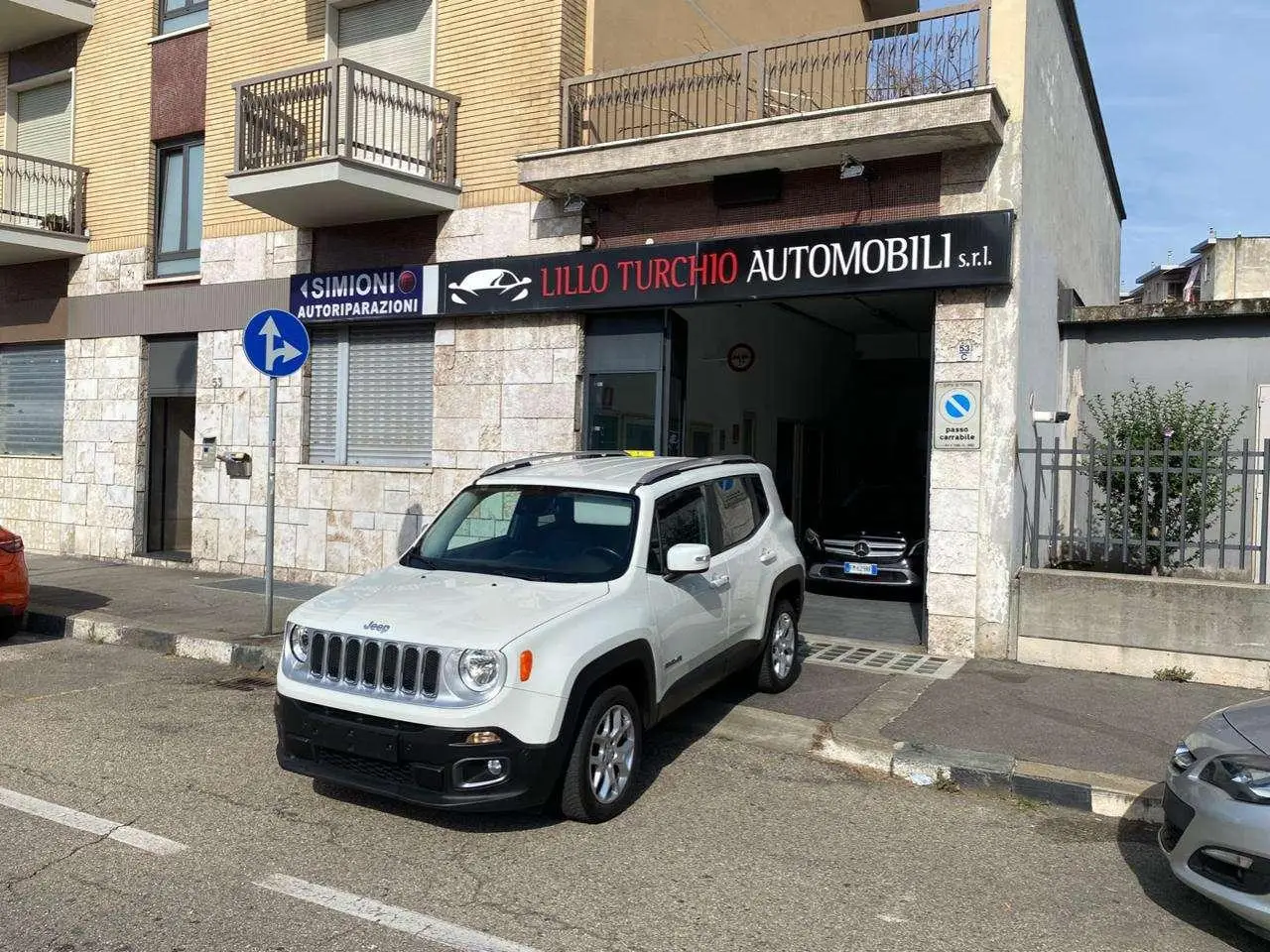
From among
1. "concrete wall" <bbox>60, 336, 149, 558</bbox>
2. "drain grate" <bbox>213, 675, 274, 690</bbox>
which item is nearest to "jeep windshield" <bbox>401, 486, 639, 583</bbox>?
"drain grate" <bbox>213, 675, 274, 690</bbox>

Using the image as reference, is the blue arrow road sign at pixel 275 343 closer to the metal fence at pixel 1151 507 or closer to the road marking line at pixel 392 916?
the road marking line at pixel 392 916

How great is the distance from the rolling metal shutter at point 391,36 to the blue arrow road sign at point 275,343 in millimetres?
4299

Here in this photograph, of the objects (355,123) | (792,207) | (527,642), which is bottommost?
(527,642)

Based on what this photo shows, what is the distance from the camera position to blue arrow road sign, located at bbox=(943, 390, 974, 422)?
902cm

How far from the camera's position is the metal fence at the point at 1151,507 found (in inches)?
325

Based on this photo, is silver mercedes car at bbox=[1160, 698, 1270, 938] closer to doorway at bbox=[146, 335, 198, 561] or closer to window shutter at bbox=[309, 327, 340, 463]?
window shutter at bbox=[309, 327, 340, 463]

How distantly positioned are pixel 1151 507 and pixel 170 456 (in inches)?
485

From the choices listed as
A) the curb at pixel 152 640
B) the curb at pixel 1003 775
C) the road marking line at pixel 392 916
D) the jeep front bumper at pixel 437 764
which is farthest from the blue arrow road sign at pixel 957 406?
the road marking line at pixel 392 916

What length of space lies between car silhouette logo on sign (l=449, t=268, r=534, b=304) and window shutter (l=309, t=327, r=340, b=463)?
2.11m

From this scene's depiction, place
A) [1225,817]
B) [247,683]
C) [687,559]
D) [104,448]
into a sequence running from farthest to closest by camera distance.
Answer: [104,448] → [247,683] → [687,559] → [1225,817]

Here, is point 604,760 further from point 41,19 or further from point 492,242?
point 41,19

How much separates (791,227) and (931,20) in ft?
6.86

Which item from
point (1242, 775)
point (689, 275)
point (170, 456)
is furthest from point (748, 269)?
point (170, 456)

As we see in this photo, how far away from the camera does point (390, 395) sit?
1227 centimetres
